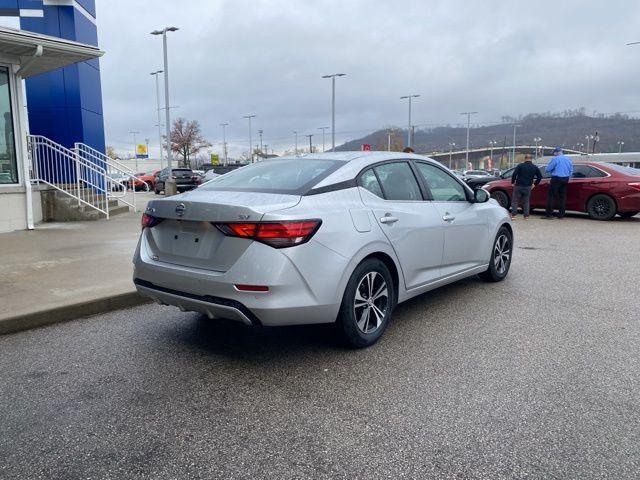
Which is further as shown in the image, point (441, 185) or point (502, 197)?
point (502, 197)

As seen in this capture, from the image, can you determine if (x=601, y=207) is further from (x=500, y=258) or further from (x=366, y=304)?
(x=366, y=304)

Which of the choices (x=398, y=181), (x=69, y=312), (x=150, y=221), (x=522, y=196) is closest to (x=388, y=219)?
(x=398, y=181)

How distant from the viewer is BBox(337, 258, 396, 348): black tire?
3752 millimetres

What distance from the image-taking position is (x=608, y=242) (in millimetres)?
9445

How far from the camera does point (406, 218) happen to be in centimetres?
434

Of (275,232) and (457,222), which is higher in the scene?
(275,232)

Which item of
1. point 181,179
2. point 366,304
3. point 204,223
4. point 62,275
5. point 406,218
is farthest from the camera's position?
point 181,179

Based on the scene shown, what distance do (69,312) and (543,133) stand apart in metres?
107

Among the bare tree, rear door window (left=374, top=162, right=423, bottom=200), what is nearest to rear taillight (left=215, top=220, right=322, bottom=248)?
rear door window (left=374, top=162, right=423, bottom=200)

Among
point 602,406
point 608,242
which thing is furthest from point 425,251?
point 608,242

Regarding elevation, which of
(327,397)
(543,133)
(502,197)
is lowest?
(327,397)

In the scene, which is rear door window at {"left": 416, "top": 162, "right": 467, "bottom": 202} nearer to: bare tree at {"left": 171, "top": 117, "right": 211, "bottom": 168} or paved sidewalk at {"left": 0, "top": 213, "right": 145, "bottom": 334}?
paved sidewalk at {"left": 0, "top": 213, "right": 145, "bottom": 334}

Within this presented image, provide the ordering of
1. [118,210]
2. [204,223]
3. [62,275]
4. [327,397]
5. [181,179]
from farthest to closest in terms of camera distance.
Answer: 1. [181,179]
2. [118,210]
3. [62,275]
4. [204,223]
5. [327,397]

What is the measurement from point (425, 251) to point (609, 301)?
2.33 metres
